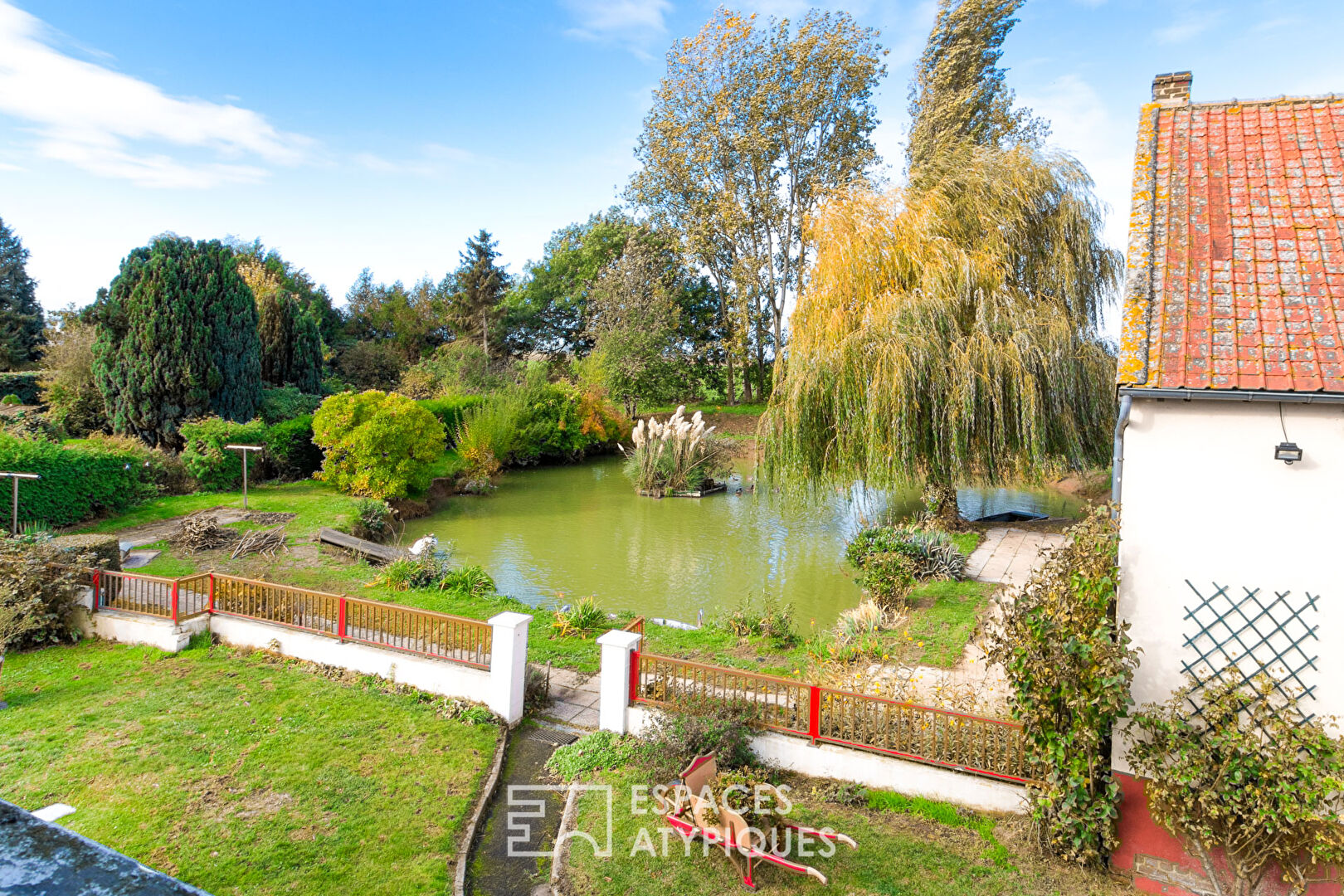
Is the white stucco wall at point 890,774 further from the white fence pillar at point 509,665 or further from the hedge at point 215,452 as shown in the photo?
the hedge at point 215,452

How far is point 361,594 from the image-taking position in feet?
36.1

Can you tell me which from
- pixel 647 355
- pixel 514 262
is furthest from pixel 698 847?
pixel 514 262

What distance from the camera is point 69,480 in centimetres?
1434

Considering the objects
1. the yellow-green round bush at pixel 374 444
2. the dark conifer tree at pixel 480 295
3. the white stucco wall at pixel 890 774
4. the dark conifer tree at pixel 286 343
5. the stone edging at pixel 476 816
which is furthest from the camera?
the dark conifer tree at pixel 480 295

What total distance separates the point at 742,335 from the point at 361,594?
26.5 metres

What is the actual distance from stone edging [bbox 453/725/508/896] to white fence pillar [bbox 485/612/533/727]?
0.69 ft

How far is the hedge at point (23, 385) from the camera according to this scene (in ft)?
86.9

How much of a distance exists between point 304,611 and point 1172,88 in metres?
11.6

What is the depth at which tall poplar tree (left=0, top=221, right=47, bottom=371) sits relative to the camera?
32.6 m

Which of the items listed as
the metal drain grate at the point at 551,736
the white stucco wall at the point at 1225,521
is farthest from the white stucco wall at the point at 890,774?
the metal drain grate at the point at 551,736

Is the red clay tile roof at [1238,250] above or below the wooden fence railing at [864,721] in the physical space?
above

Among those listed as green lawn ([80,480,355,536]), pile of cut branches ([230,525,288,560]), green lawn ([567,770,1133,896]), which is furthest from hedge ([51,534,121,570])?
green lawn ([567,770,1133,896])

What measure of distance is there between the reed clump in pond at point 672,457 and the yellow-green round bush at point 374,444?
6201 millimetres

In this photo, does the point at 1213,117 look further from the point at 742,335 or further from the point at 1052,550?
the point at 742,335
